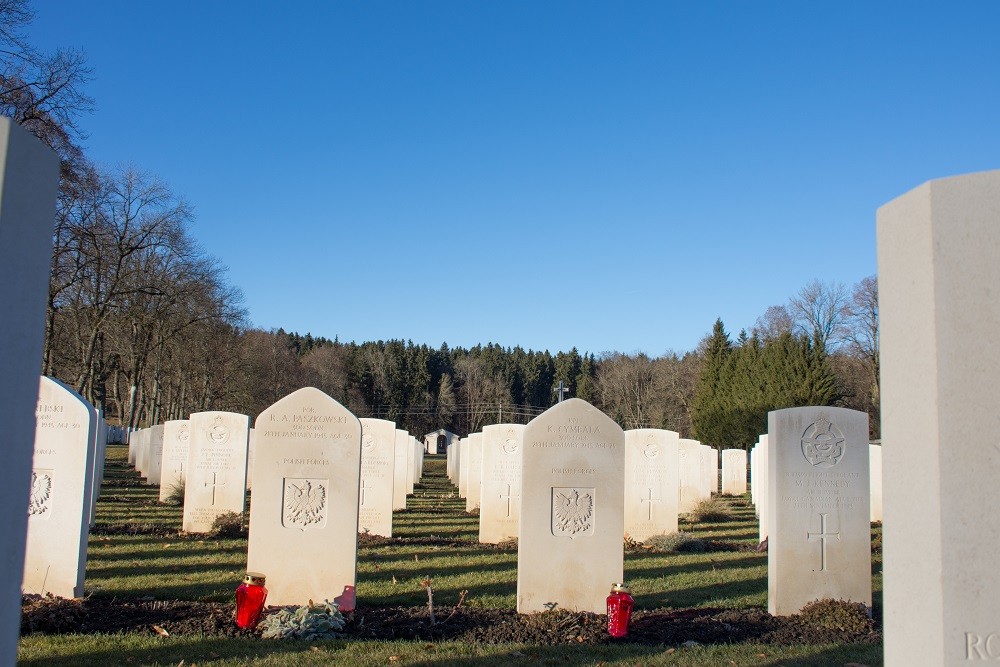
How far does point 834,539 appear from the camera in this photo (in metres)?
8.33

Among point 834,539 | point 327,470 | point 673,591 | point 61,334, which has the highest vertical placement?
point 61,334

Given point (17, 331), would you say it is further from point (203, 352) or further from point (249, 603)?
point (203, 352)

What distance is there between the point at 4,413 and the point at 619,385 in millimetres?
65672

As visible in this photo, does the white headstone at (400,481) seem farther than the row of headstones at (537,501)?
Yes

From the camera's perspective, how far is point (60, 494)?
25.3ft

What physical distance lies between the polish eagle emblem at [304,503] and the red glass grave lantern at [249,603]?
3.37ft

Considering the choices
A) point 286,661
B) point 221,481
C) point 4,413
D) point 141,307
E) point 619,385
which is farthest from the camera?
point 619,385

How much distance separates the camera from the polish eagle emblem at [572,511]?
8016 millimetres

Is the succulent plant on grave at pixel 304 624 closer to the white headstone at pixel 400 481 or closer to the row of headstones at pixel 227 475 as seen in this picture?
the row of headstones at pixel 227 475

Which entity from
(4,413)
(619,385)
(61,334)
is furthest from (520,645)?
(619,385)

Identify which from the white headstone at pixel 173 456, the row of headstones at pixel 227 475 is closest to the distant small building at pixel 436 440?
the white headstone at pixel 173 456

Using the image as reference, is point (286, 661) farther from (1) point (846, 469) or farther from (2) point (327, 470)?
(1) point (846, 469)

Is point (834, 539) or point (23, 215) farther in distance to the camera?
point (834, 539)

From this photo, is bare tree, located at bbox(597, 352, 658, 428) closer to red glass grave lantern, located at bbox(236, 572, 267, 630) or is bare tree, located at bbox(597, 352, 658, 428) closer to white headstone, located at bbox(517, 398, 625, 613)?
white headstone, located at bbox(517, 398, 625, 613)
